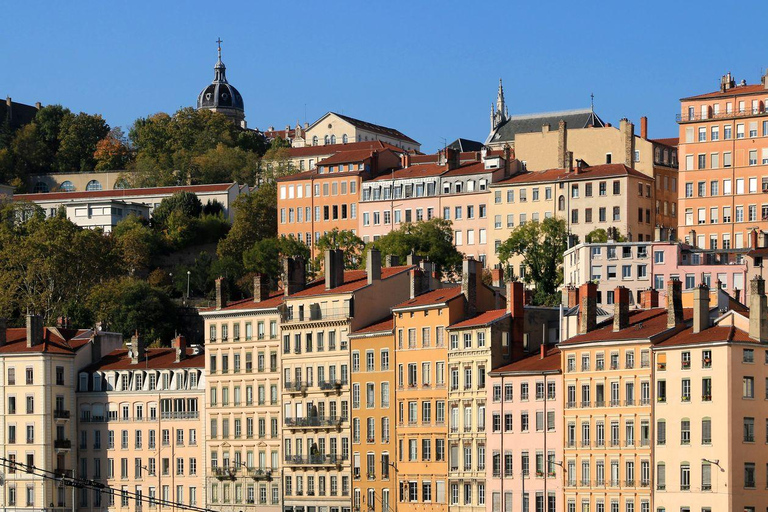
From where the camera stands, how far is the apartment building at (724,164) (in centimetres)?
13650

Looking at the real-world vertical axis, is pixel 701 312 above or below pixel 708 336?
above

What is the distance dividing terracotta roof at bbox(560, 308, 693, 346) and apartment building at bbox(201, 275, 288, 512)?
69.8 ft

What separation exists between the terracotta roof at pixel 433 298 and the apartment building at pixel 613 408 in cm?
939

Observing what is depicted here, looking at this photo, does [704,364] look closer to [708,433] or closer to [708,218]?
[708,433]

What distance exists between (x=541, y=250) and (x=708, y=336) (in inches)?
2014

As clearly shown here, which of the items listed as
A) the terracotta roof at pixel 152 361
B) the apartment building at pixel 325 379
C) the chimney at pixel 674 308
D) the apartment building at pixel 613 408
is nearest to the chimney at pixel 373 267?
the apartment building at pixel 325 379

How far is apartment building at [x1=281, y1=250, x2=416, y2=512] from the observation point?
98.9 meters

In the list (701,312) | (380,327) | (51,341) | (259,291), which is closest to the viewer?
(701,312)

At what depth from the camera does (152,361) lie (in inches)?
4309

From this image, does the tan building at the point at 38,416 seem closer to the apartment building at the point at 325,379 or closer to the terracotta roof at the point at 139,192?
the apartment building at the point at 325,379

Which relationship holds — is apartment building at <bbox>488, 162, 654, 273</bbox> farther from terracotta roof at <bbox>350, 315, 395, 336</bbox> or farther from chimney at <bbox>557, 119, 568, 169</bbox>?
terracotta roof at <bbox>350, 315, 395, 336</bbox>

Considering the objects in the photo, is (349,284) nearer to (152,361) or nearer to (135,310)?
(152,361)

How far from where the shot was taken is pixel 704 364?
81.2 m

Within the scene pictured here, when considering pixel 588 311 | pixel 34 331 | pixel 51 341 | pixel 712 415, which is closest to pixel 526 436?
pixel 588 311
